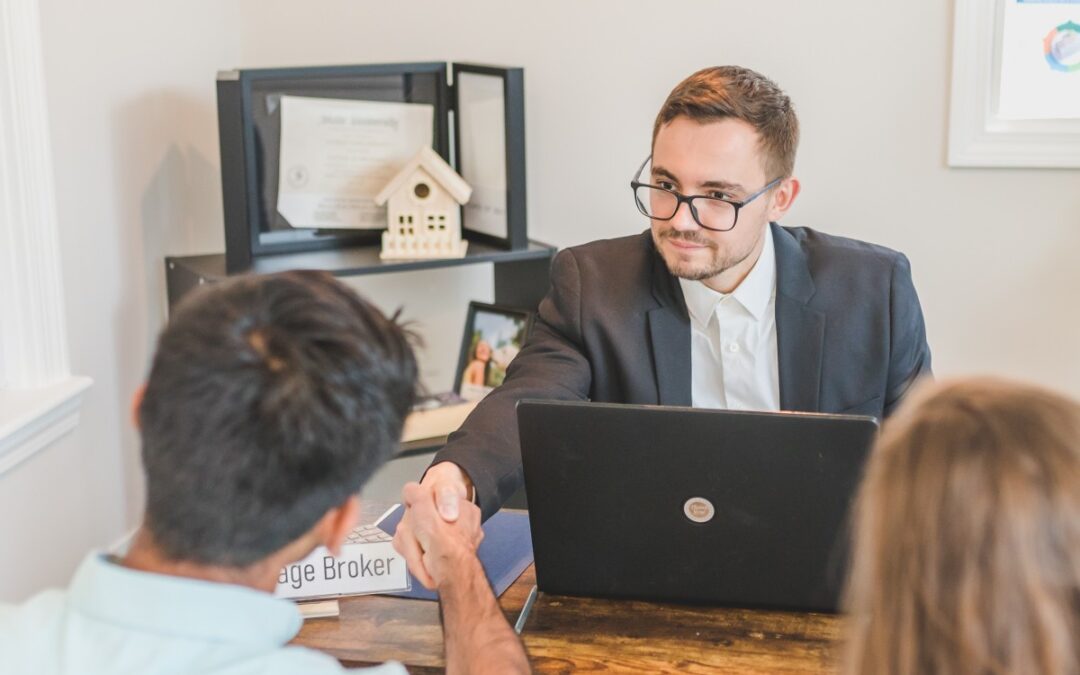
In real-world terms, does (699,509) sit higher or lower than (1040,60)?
lower

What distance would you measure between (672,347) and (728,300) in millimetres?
119

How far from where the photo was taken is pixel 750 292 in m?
2.06

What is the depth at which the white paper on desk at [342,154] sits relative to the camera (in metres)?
2.98

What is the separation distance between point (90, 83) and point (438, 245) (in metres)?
0.85

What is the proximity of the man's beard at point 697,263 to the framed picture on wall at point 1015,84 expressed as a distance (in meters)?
1.13

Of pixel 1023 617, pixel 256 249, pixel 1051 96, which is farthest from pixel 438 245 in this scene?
pixel 1023 617

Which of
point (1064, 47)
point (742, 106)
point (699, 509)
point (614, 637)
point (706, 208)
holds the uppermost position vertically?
point (1064, 47)

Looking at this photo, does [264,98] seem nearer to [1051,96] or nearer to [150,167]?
[150,167]

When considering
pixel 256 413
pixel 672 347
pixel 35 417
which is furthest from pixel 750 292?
pixel 35 417

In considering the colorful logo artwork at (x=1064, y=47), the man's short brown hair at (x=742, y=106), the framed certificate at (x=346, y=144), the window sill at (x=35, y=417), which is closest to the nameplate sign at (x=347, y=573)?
the man's short brown hair at (x=742, y=106)

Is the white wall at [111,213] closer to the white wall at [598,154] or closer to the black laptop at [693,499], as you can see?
the white wall at [598,154]

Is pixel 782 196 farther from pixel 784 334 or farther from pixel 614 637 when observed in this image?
pixel 614 637

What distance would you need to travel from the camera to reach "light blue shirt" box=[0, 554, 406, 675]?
0.95 metres

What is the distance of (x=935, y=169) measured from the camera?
2.94 m
